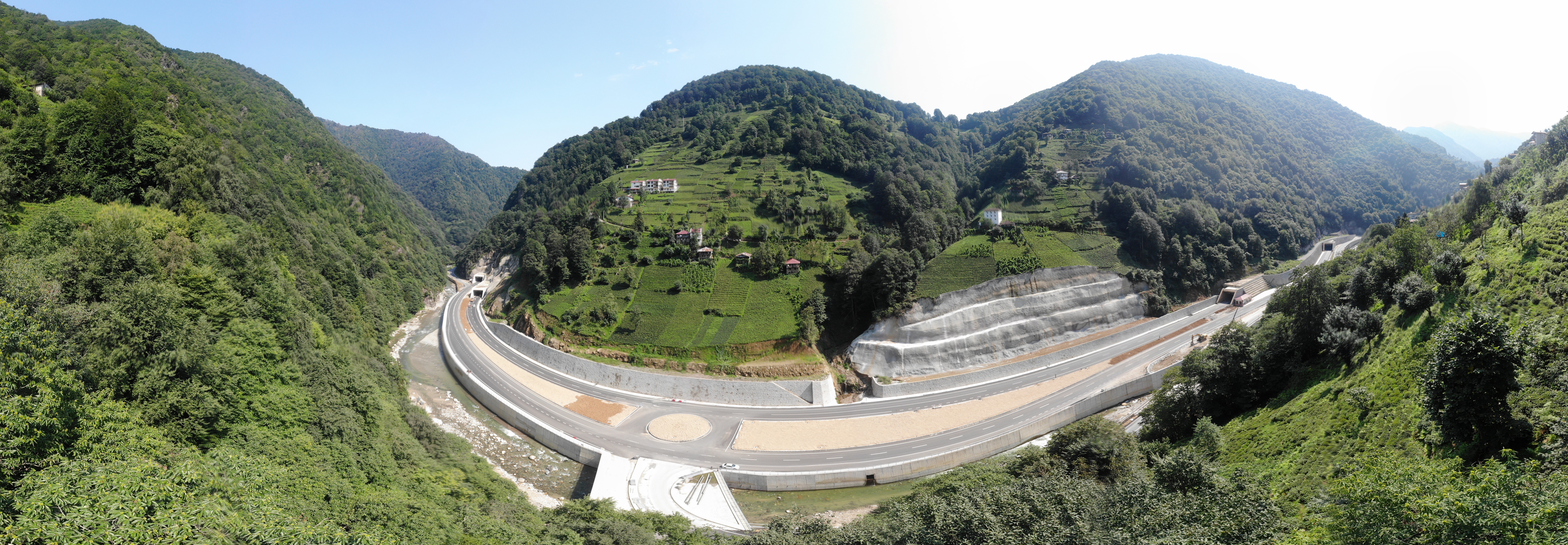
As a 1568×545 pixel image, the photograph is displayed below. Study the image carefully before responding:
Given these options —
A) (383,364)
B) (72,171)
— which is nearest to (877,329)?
(383,364)

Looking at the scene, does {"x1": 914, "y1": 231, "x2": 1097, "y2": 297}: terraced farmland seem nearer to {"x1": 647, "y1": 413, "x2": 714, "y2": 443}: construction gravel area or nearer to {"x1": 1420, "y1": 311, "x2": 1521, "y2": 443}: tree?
{"x1": 647, "y1": 413, "x2": 714, "y2": 443}: construction gravel area

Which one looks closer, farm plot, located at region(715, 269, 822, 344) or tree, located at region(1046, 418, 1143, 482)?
tree, located at region(1046, 418, 1143, 482)

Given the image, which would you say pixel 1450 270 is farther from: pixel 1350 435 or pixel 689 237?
pixel 689 237

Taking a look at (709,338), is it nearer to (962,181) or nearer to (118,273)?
(118,273)

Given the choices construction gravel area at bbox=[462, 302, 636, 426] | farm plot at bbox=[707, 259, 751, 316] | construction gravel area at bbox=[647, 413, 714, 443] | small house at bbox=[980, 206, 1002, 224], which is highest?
small house at bbox=[980, 206, 1002, 224]

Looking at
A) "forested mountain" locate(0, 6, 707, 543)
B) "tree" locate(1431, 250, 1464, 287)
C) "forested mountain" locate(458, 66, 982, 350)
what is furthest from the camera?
"forested mountain" locate(458, 66, 982, 350)

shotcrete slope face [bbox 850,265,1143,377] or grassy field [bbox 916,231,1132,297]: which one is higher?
grassy field [bbox 916,231,1132,297]

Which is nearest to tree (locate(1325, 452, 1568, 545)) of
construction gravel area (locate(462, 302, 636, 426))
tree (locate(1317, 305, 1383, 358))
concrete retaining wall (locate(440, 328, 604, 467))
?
tree (locate(1317, 305, 1383, 358))

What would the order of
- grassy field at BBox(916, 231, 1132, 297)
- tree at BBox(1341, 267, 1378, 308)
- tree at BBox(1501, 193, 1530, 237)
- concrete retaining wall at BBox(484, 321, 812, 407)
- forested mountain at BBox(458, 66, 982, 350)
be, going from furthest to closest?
forested mountain at BBox(458, 66, 982, 350) < grassy field at BBox(916, 231, 1132, 297) < concrete retaining wall at BBox(484, 321, 812, 407) < tree at BBox(1341, 267, 1378, 308) < tree at BBox(1501, 193, 1530, 237)
